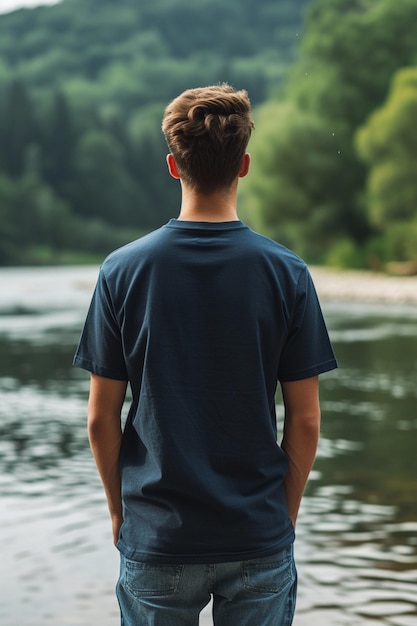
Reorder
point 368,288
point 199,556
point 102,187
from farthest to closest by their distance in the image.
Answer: point 102,187, point 368,288, point 199,556

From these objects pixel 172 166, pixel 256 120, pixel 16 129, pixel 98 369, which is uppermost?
pixel 16 129

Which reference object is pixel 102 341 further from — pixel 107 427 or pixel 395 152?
pixel 395 152

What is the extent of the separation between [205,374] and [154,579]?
1.34 feet

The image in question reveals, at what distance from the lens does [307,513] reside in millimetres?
6371

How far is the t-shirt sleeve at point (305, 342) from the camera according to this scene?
225 cm

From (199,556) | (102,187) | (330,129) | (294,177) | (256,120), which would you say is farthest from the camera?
(102,187)

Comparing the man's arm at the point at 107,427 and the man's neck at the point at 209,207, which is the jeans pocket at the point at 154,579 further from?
the man's neck at the point at 209,207

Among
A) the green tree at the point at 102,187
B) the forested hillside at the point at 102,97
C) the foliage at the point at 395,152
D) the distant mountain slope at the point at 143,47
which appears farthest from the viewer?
the distant mountain slope at the point at 143,47

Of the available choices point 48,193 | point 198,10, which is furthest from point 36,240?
point 198,10

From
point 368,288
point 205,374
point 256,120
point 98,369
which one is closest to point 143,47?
point 256,120

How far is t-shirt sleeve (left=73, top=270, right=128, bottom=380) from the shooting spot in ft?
7.47

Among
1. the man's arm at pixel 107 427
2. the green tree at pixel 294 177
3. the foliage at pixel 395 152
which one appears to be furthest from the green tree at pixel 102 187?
the man's arm at pixel 107 427

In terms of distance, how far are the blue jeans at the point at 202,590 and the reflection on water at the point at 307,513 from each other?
2.34 metres

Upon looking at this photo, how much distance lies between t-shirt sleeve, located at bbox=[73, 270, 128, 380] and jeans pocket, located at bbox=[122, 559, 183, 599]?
39 cm
